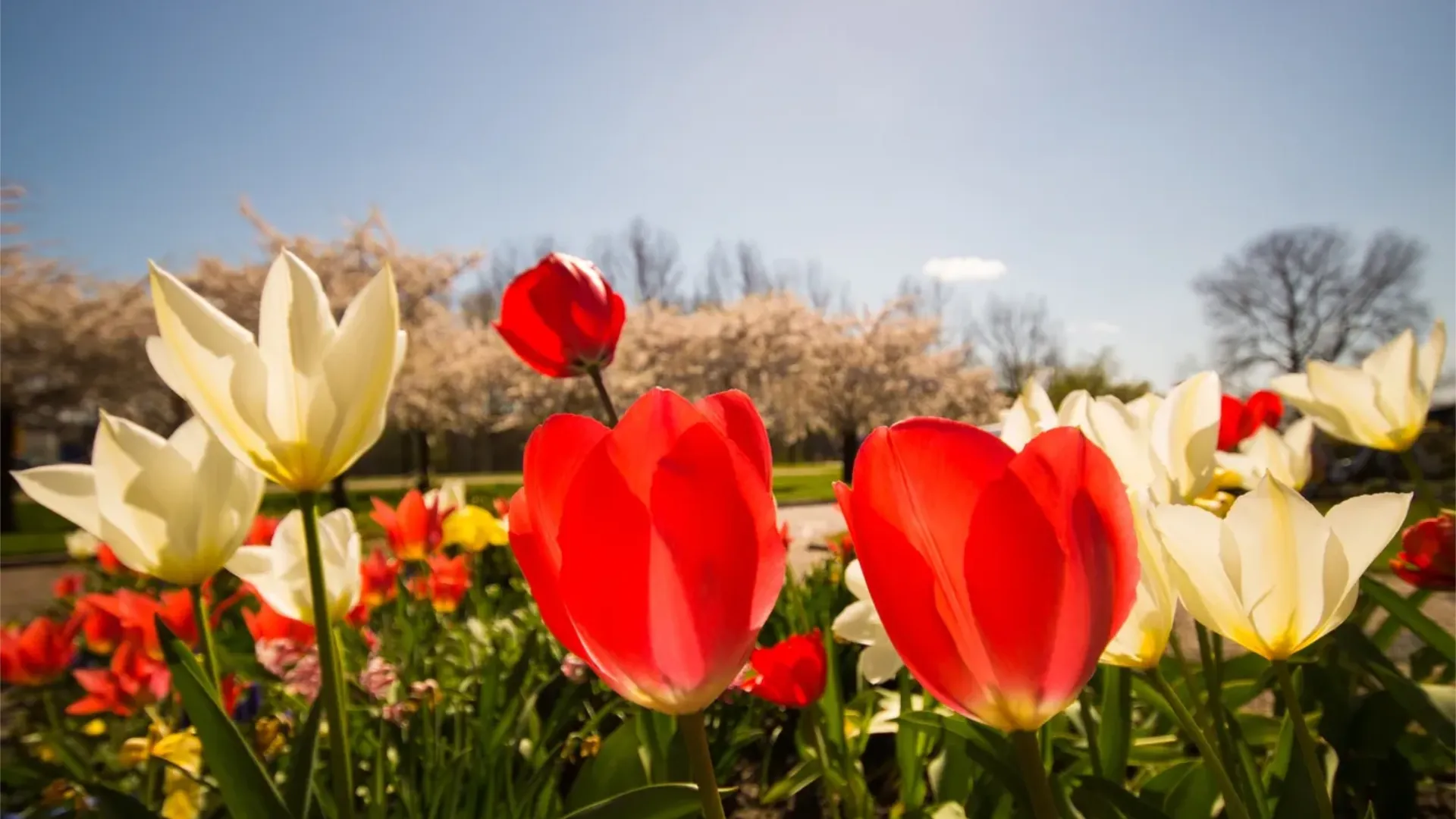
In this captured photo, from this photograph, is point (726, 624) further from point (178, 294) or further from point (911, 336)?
point (911, 336)

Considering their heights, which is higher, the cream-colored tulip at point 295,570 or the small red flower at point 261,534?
the cream-colored tulip at point 295,570

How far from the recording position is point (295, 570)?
948mm

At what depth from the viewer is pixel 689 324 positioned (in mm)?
19828

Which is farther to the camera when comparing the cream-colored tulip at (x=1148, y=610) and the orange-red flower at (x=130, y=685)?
the orange-red flower at (x=130, y=685)

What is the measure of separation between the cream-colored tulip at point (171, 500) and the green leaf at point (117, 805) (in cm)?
17

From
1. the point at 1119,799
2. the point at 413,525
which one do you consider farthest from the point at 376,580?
the point at 1119,799

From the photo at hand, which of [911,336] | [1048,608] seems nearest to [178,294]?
[1048,608]

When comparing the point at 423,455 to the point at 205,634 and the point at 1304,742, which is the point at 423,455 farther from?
the point at 1304,742

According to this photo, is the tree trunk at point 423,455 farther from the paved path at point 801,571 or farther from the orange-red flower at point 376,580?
the orange-red flower at point 376,580

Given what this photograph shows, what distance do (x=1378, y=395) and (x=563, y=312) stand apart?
3.98 ft

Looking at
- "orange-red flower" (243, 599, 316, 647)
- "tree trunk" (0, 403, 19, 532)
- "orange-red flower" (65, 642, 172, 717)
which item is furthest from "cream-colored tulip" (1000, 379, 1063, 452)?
"tree trunk" (0, 403, 19, 532)

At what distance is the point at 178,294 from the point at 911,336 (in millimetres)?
21609

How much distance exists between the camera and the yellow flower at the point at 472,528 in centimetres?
282

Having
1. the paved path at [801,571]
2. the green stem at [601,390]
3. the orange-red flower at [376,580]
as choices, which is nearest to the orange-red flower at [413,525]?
the orange-red flower at [376,580]
